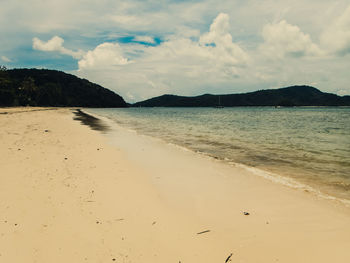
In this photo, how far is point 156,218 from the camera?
4867mm

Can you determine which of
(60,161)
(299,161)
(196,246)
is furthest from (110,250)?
(299,161)

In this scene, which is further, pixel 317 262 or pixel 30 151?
pixel 30 151

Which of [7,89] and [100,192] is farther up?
[7,89]

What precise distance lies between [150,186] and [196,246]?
3.44m

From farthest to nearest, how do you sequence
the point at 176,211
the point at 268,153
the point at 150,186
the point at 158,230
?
the point at 268,153, the point at 150,186, the point at 176,211, the point at 158,230

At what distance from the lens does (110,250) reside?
140 inches

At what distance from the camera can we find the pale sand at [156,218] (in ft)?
11.8

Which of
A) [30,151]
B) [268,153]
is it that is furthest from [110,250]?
[268,153]

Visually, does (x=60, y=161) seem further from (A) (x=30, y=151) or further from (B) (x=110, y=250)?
(B) (x=110, y=250)

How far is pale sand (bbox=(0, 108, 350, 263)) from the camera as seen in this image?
360 cm

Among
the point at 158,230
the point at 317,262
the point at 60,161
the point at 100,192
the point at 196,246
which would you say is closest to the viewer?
the point at 317,262

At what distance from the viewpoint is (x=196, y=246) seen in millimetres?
3850

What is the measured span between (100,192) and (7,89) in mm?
96134

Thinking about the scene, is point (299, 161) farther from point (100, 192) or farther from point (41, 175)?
point (41, 175)
